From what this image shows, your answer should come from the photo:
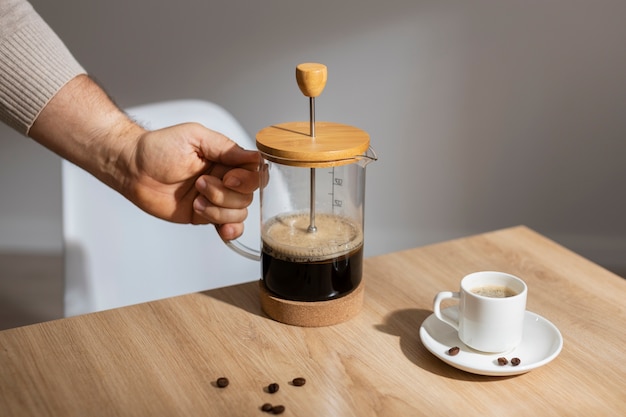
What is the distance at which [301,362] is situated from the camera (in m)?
1.20

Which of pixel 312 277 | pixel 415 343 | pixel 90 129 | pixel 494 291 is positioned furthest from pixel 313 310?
pixel 90 129

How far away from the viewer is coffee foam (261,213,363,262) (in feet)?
4.12

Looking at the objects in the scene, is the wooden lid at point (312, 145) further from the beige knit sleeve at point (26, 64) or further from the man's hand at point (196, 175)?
the beige knit sleeve at point (26, 64)

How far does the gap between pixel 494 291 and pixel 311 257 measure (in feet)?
0.92

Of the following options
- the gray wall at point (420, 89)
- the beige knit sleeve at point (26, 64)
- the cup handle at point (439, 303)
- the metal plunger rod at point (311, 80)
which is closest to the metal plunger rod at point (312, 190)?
the metal plunger rod at point (311, 80)

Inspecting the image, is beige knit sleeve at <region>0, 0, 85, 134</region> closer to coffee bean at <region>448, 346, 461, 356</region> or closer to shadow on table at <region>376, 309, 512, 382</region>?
shadow on table at <region>376, 309, 512, 382</region>

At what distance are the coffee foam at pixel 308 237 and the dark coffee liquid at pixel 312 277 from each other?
11mm

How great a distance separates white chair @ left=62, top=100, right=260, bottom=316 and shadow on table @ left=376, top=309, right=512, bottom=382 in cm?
63

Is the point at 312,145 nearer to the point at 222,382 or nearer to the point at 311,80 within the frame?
the point at 311,80

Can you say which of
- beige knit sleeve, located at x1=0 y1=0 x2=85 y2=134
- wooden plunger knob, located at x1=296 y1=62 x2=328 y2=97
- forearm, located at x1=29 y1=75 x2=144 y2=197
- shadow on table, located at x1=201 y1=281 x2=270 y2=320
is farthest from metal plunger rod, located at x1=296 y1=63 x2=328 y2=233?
beige knit sleeve, located at x1=0 y1=0 x2=85 y2=134

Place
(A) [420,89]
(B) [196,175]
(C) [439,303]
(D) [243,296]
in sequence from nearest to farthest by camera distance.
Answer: (C) [439,303], (D) [243,296], (B) [196,175], (A) [420,89]

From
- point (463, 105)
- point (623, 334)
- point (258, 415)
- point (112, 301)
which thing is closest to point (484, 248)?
point (623, 334)

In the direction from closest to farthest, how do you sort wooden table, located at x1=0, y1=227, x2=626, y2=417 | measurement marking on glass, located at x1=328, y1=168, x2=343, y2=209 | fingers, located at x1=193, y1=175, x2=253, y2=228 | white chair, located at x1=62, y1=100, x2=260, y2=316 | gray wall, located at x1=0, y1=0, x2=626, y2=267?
wooden table, located at x1=0, y1=227, x2=626, y2=417 → measurement marking on glass, located at x1=328, y1=168, x2=343, y2=209 → fingers, located at x1=193, y1=175, x2=253, y2=228 → white chair, located at x1=62, y1=100, x2=260, y2=316 → gray wall, located at x1=0, y1=0, x2=626, y2=267

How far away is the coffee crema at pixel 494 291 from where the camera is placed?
1210 millimetres
